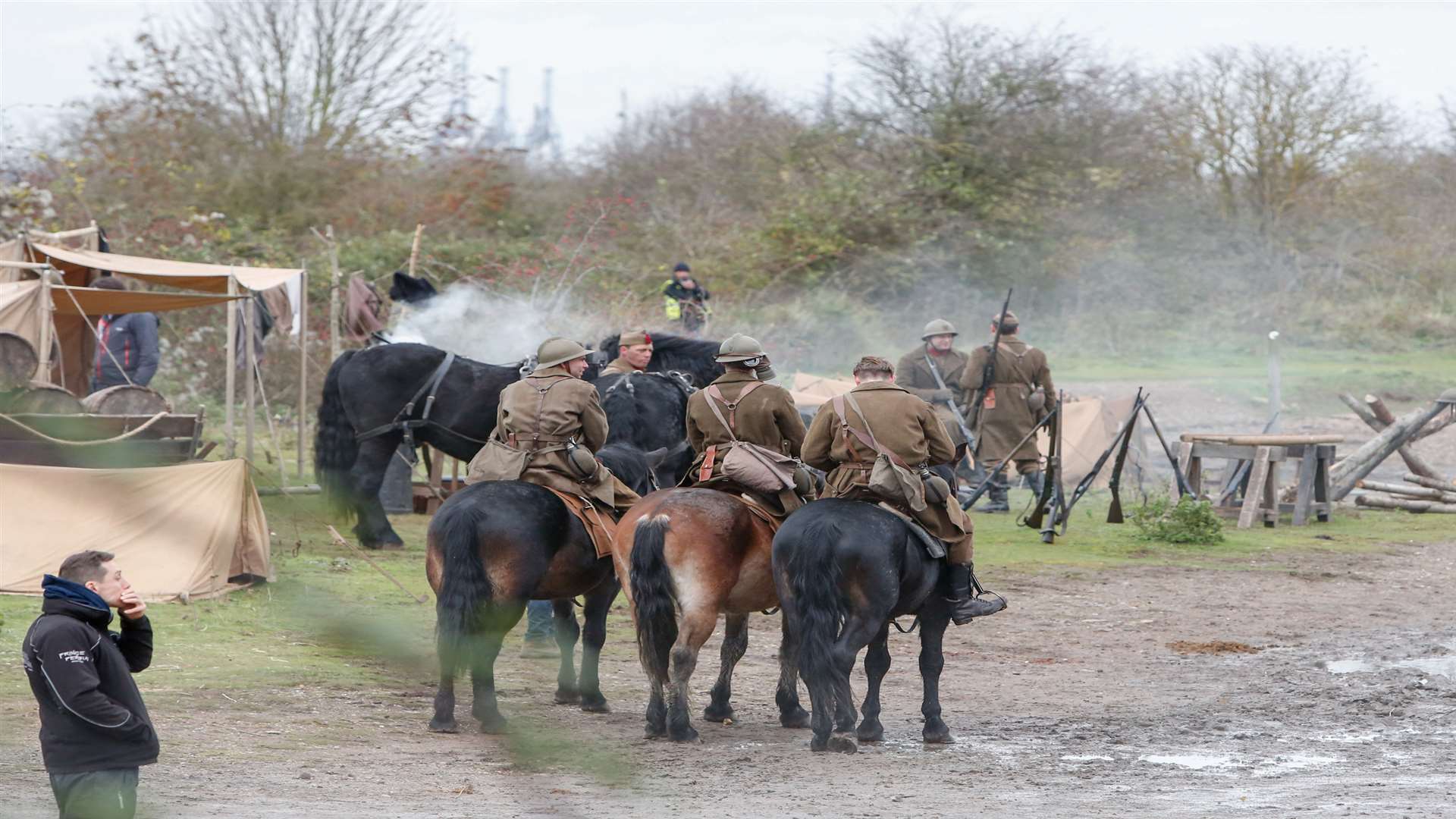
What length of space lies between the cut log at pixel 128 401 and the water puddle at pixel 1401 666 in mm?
7350

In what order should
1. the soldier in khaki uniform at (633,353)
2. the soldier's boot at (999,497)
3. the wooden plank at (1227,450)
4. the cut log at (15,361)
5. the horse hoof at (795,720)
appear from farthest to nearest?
the soldier's boot at (999,497)
the wooden plank at (1227,450)
the cut log at (15,361)
the soldier in khaki uniform at (633,353)
the horse hoof at (795,720)

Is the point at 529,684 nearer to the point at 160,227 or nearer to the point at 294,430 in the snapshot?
the point at 294,430

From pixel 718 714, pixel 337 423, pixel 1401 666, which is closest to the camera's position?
pixel 718 714

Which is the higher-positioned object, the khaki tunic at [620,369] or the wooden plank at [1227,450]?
the khaki tunic at [620,369]

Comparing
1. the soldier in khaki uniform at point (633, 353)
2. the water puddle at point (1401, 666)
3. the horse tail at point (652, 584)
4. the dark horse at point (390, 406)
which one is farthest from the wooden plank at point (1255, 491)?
the horse tail at point (652, 584)

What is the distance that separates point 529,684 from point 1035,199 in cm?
2373

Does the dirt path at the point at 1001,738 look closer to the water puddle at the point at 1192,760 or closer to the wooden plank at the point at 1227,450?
the water puddle at the point at 1192,760

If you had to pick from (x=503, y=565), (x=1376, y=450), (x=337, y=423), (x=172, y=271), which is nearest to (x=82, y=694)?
A: (x=503, y=565)

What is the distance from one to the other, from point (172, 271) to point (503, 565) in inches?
313

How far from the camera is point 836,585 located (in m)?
6.52

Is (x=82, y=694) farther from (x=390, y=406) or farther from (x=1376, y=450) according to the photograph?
(x=1376, y=450)

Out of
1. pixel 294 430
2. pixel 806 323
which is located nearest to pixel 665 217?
pixel 806 323

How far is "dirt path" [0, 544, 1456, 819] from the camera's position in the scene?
5527mm

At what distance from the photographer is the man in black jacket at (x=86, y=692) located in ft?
13.2
